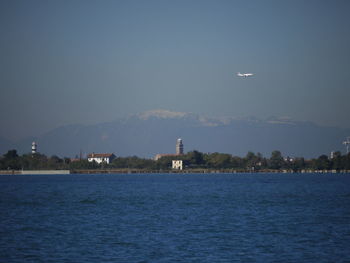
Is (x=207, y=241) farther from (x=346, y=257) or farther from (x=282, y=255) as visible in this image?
(x=346, y=257)

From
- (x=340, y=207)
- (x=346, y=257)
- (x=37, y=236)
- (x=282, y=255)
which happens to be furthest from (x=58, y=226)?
(x=340, y=207)

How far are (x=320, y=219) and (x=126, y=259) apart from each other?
2144 cm

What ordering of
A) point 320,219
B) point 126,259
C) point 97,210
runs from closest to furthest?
point 126,259 < point 320,219 < point 97,210

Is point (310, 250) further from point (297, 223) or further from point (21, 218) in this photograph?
point (21, 218)

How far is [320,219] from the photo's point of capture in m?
45.1

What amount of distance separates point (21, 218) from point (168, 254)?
2175cm

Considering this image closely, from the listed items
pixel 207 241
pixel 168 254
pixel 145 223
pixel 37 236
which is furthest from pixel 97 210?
pixel 168 254

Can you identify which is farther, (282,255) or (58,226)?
(58,226)

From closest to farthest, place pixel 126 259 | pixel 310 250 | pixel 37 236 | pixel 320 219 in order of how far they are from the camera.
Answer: pixel 126 259, pixel 310 250, pixel 37 236, pixel 320 219

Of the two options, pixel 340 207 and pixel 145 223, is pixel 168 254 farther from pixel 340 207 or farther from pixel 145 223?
pixel 340 207

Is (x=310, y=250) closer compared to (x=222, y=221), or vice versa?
(x=310, y=250)

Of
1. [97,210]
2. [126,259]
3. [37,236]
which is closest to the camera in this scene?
[126,259]

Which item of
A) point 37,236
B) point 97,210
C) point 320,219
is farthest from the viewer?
point 97,210

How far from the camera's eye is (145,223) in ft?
141
